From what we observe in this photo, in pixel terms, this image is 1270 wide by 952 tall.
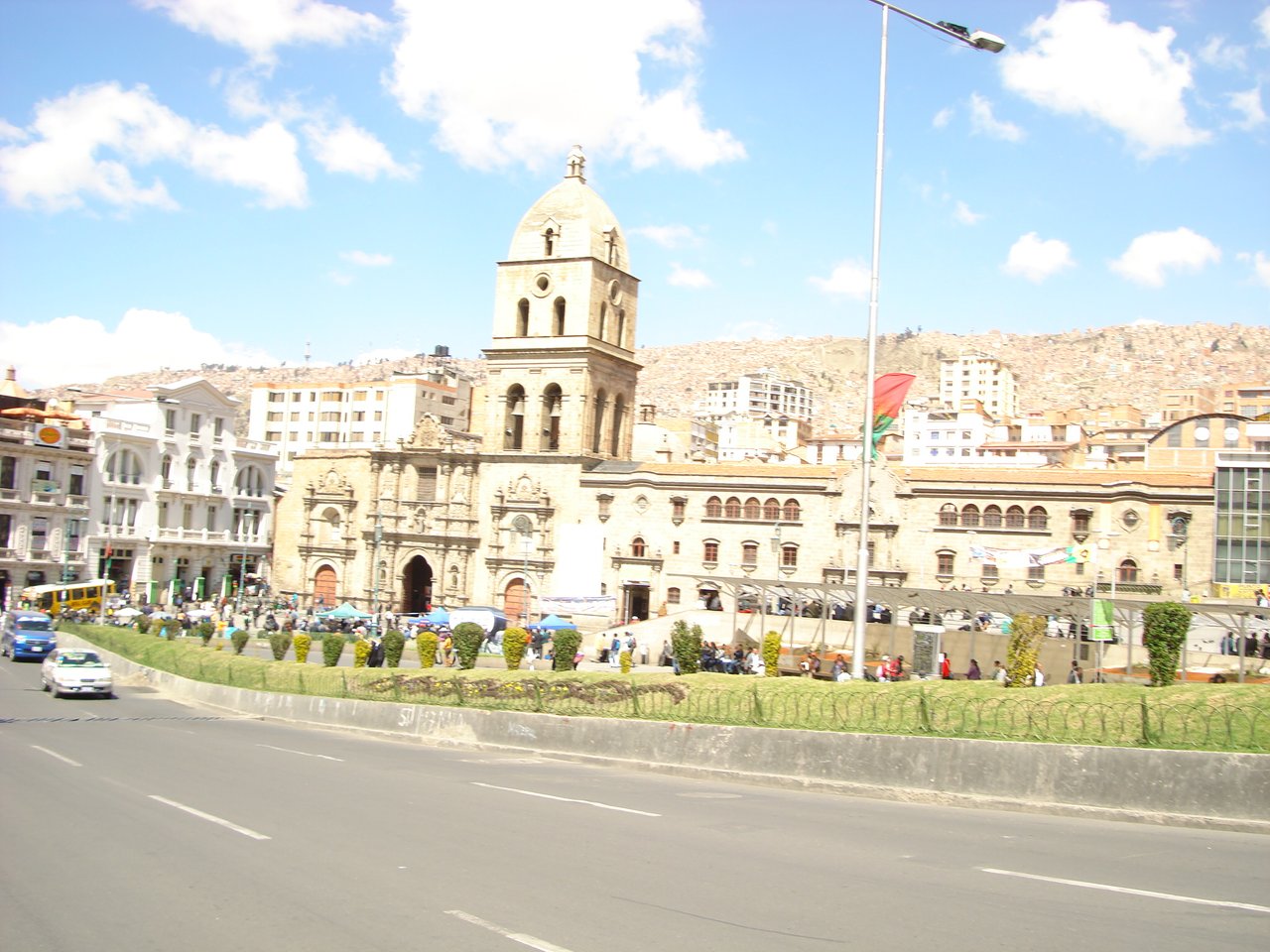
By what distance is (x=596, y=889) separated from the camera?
897 centimetres

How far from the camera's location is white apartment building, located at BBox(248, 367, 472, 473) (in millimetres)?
102562

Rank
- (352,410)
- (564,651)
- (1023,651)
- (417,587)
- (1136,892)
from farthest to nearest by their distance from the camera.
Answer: (352,410), (417,587), (564,651), (1023,651), (1136,892)

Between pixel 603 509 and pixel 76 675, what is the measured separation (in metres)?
27.7

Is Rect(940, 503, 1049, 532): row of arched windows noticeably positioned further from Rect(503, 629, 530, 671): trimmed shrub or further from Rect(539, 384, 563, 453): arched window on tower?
Answer: Rect(503, 629, 530, 671): trimmed shrub

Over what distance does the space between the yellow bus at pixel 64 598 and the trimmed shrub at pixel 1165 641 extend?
48.3 m

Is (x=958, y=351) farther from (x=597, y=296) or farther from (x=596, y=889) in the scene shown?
(x=596, y=889)

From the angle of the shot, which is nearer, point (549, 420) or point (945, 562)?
point (945, 562)

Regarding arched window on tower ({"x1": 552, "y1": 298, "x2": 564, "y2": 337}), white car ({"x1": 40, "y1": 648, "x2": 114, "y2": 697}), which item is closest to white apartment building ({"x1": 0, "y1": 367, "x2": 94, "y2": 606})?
arched window on tower ({"x1": 552, "y1": 298, "x2": 564, "y2": 337})

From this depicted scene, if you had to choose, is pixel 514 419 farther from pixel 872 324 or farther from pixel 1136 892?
pixel 1136 892

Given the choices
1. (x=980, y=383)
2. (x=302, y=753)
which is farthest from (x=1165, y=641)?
(x=980, y=383)

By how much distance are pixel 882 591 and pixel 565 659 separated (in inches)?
523

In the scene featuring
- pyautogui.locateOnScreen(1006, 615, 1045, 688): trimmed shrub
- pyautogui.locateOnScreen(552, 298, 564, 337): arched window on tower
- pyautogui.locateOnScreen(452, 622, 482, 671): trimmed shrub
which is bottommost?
pyautogui.locateOnScreen(452, 622, 482, 671): trimmed shrub

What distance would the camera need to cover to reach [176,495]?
219ft

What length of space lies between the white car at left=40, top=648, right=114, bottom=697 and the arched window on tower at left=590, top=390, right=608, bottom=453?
96.0 feet
